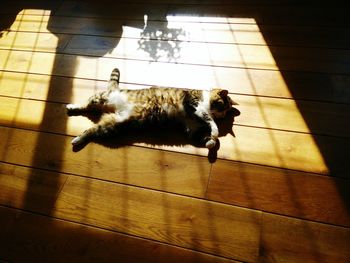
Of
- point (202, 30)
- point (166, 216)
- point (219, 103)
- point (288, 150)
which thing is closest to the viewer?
point (166, 216)

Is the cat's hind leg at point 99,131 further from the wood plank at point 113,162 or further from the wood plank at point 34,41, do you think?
the wood plank at point 34,41

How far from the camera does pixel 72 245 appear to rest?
1304mm

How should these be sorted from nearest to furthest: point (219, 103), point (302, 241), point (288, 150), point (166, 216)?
point (302, 241)
point (166, 216)
point (288, 150)
point (219, 103)

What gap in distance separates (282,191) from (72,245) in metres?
0.96

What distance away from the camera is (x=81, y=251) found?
1282 millimetres

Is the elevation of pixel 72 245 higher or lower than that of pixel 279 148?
lower

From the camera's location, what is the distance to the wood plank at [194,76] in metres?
1.75

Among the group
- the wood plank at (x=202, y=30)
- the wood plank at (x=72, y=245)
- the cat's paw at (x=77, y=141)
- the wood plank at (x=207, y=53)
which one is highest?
the wood plank at (x=202, y=30)

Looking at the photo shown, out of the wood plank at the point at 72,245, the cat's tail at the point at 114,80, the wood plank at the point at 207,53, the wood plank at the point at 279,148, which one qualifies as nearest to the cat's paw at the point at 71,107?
the wood plank at the point at 279,148

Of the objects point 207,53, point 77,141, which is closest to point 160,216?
point 77,141

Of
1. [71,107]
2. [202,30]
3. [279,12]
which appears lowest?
[71,107]

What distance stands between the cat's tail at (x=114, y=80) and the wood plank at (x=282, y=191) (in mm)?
810

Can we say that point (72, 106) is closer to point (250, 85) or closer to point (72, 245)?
point (72, 245)

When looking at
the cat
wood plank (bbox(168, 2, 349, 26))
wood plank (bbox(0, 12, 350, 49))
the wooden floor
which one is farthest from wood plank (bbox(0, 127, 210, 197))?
wood plank (bbox(168, 2, 349, 26))
